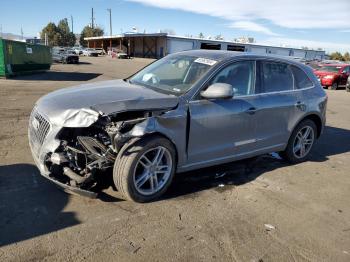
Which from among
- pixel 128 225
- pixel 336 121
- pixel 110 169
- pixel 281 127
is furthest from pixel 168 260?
pixel 336 121

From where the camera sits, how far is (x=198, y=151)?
481 cm

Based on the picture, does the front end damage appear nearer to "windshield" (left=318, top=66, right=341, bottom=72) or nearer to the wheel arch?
the wheel arch

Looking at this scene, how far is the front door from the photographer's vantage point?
4.71m

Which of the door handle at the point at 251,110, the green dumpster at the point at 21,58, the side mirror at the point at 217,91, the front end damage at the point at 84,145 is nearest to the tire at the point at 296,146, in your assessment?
the door handle at the point at 251,110

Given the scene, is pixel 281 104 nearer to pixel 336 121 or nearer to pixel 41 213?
pixel 41 213

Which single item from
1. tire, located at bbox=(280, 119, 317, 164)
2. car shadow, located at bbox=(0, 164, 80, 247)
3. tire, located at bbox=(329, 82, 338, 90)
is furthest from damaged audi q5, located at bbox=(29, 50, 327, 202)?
tire, located at bbox=(329, 82, 338, 90)

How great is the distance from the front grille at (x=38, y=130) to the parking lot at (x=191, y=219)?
581mm

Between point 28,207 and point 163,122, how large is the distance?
1.80 metres

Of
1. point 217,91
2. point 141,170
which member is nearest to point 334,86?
point 217,91

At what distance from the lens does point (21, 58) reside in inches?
858

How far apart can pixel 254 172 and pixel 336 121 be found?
6.49 m

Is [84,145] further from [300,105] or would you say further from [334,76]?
[334,76]

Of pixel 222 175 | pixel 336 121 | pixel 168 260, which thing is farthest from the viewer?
pixel 336 121

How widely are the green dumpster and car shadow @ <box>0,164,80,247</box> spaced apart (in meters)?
16.6
